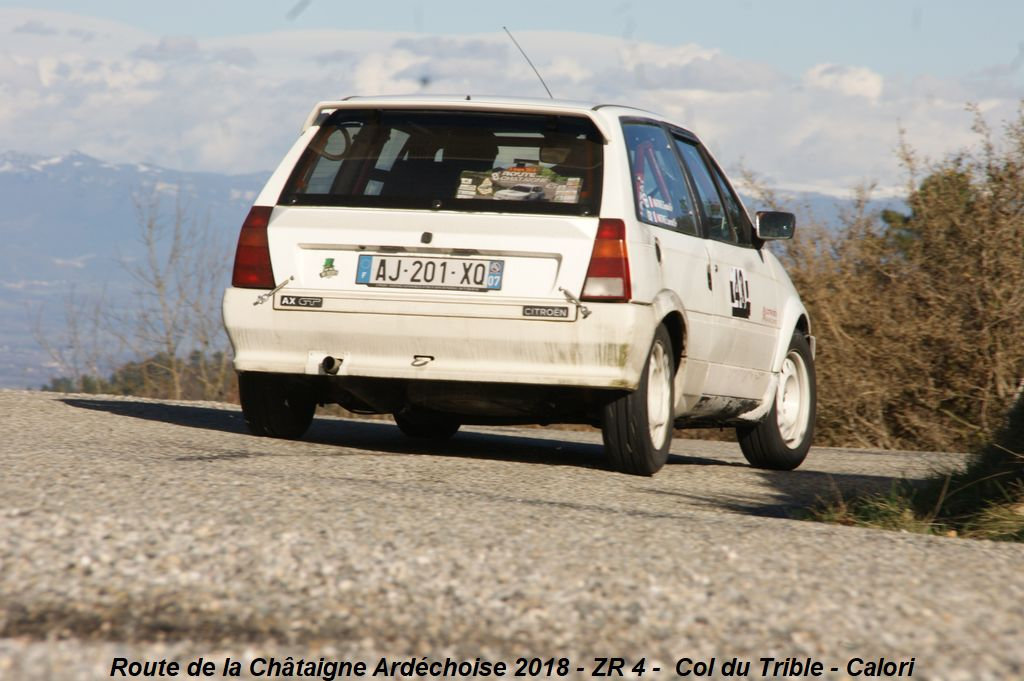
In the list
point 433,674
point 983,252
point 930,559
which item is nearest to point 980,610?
point 930,559

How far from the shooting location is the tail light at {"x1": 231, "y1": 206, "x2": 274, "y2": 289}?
7.13 m

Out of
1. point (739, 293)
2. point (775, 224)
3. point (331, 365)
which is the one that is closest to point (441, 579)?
point (331, 365)

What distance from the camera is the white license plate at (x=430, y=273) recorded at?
6848 millimetres

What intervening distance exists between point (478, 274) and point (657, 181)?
1248 mm

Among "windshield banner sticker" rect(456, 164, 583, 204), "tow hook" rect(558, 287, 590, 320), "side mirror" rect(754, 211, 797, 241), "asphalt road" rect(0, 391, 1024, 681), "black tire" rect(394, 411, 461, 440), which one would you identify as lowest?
"black tire" rect(394, 411, 461, 440)

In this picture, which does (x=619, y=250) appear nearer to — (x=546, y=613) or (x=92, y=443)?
(x=92, y=443)

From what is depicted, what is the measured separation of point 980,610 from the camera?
156 inches

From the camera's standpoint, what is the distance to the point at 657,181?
7.57 metres

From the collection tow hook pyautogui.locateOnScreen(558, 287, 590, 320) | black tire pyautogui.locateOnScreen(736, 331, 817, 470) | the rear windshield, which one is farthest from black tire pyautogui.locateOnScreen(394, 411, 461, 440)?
tow hook pyautogui.locateOnScreen(558, 287, 590, 320)

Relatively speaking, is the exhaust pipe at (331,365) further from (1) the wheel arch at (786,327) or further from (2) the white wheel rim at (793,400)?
(2) the white wheel rim at (793,400)

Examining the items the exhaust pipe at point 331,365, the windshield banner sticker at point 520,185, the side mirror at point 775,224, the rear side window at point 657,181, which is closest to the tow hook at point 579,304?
the windshield banner sticker at point 520,185

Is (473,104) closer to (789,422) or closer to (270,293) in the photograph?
(270,293)

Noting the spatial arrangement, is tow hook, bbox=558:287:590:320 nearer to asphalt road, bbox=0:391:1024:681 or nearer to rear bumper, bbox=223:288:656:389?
rear bumper, bbox=223:288:656:389

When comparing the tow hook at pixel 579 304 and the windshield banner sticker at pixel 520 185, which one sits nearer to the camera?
the tow hook at pixel 579 304
